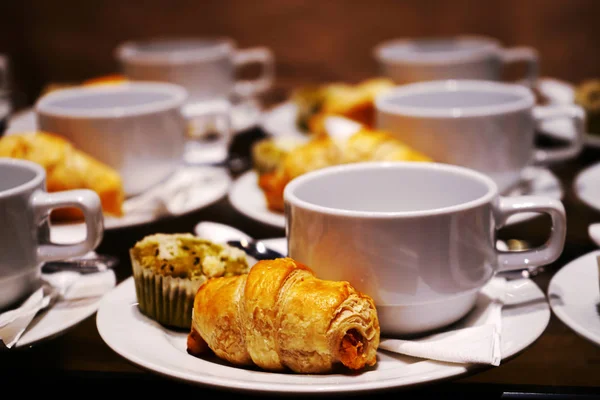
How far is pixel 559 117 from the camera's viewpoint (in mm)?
1053

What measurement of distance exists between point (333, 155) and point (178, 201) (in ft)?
0.74

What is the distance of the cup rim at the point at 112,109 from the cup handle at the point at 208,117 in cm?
3

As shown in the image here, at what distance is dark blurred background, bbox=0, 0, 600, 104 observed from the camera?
1797 mm

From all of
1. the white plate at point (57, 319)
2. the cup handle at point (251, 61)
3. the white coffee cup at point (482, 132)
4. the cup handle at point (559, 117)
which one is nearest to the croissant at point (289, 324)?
the white plate at point (57, 319)

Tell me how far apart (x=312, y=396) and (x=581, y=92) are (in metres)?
0.99

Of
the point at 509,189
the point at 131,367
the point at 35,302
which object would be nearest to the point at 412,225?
the point at 131,367

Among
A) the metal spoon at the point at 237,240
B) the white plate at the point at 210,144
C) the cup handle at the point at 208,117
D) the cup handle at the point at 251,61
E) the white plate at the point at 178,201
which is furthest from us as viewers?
the cup handle at the point at 251,61

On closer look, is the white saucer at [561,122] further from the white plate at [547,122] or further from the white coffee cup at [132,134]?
the white coffee cup at [132,134]

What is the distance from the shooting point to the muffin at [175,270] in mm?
656

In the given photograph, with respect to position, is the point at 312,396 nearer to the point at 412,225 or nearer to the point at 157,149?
the point at 412,225

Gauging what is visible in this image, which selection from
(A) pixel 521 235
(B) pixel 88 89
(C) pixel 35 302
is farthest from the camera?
(B) pixel 88 89

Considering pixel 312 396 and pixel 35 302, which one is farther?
pixel 35 302

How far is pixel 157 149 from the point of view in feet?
3.54

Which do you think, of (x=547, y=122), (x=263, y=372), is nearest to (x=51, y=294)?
(x=263, y=372)
